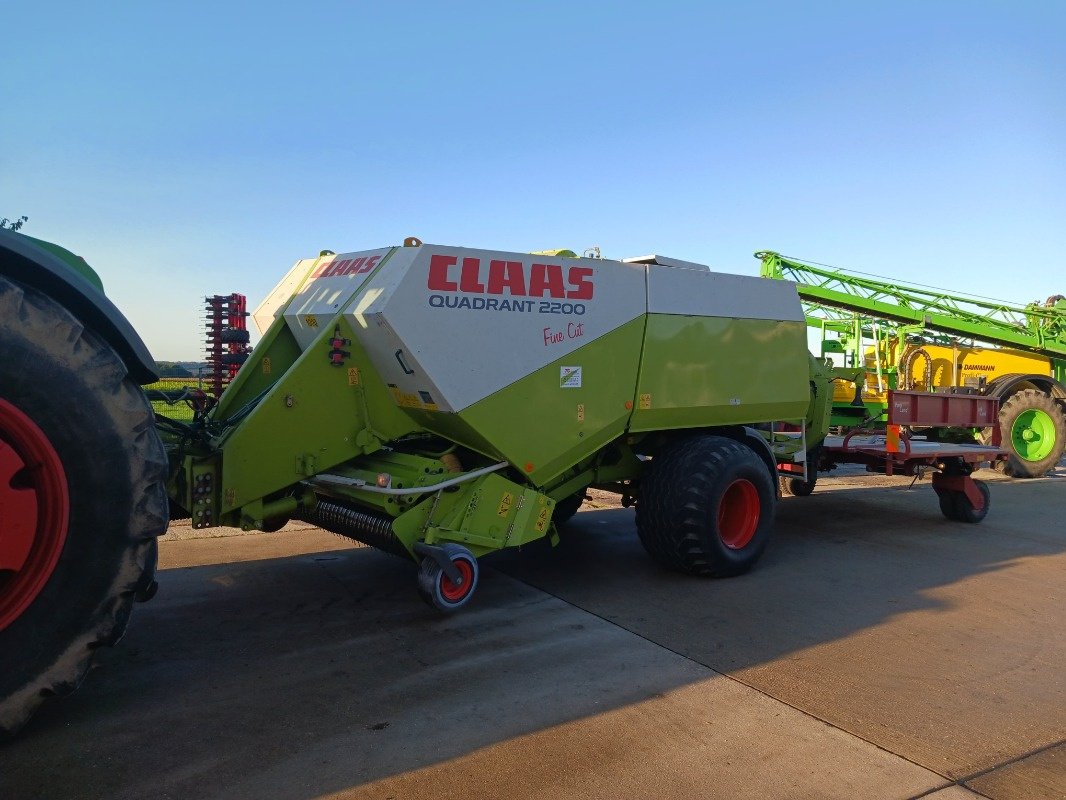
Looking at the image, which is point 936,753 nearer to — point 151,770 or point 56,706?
point 151,770

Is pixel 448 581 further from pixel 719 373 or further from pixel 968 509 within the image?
pixel 968 509

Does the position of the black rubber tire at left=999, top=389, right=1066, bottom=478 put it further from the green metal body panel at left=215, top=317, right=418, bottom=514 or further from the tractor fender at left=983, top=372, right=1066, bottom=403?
the green metal body panel at left=215, top=317, right=418, bottom=514

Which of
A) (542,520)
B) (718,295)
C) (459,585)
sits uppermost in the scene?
(718,295)

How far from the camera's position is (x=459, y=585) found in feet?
15.3

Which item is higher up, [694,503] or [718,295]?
[718,295]

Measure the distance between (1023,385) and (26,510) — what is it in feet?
49.1

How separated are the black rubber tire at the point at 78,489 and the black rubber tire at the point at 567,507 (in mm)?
4417

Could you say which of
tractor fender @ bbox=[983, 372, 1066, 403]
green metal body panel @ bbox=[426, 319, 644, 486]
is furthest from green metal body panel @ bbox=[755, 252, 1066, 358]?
green metal body panel @ bbox=[426, 319, 644, 486]

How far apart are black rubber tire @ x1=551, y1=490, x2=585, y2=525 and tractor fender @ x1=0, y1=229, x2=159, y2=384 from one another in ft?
14.3

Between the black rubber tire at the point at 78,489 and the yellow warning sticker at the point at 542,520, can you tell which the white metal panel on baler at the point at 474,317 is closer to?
the yellow warning sticker at the point at 542,520

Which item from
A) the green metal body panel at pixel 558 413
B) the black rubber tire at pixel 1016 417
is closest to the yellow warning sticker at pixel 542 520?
the green metal body panel at pixel 558 413

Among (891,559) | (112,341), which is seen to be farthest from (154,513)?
(891,559)

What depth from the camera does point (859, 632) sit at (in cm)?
473

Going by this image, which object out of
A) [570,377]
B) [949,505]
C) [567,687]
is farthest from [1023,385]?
[567,687]
